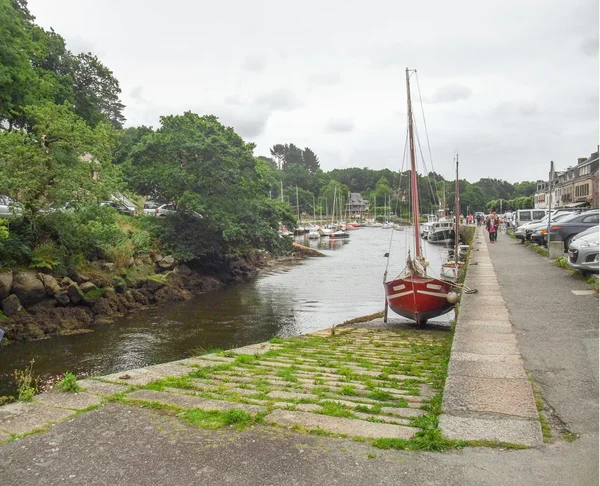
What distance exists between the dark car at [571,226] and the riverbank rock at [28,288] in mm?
21156

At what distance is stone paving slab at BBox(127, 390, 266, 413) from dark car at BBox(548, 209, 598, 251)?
834 inches

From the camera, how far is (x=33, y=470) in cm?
401

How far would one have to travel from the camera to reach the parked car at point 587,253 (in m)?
13.2

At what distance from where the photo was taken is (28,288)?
1714 cm

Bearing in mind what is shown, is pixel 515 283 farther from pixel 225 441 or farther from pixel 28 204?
pixel 28 204

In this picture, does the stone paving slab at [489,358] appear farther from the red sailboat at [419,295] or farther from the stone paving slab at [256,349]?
the red sailboat at [419,295]

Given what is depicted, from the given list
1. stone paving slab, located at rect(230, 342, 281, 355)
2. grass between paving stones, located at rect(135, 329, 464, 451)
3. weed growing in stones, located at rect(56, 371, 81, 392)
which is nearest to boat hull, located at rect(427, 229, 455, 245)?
stone paving slab, located at rect(230, 342, 281, 355)

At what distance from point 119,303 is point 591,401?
59.0 feet

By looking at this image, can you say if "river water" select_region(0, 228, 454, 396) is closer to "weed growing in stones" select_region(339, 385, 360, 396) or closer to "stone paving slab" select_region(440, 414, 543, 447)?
"weed growing in stones" select_region(339, 385, 360, 396)

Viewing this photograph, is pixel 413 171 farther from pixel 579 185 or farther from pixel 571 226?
pixel 579 185

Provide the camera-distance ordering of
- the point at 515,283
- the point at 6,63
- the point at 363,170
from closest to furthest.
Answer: the point at 515,283
the point at 6,63
the point at 363,170

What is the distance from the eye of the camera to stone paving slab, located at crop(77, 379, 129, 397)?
5.90m

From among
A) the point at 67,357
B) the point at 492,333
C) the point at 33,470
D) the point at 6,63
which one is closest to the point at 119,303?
the point at 67,357

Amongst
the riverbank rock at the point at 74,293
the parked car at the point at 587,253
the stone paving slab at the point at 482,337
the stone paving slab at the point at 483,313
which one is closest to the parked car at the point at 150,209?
the riverbank rock at the point at 74,293
